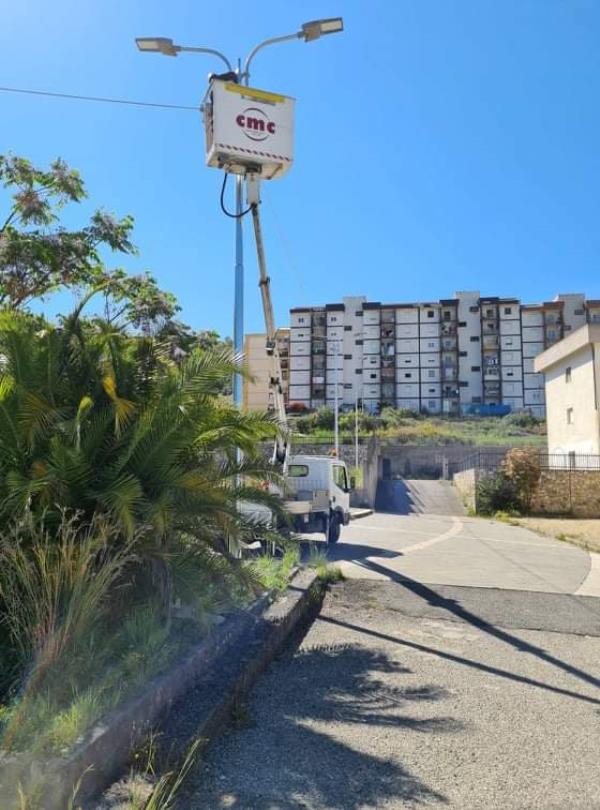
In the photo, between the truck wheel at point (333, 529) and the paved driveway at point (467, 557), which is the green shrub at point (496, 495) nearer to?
the paved driveway at point (467, 557)

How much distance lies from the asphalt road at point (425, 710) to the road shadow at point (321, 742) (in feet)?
0.04

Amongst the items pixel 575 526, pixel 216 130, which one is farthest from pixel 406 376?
pixel 216 130

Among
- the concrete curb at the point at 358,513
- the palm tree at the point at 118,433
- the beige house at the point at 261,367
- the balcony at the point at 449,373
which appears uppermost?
the balcony at the point at 449,373

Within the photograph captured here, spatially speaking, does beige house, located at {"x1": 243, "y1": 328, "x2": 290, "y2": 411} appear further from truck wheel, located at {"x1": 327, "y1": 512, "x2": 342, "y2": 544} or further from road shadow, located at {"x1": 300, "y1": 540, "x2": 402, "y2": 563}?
truck wheel, located at {"x1": 327, "y1": 512, "x2": 342, "y2": 544}

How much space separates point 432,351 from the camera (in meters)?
101

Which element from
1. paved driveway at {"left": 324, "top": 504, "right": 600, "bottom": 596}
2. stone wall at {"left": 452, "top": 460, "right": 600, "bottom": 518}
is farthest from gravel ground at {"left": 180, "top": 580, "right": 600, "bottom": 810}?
stone wall at {"left": 452, "top": 460, "right": 600, "bottom": 518}

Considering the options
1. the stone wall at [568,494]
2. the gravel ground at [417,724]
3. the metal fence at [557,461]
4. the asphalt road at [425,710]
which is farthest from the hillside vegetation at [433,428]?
the gravel ground at [417,724]

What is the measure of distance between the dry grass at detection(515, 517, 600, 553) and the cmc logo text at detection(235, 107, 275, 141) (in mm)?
12526

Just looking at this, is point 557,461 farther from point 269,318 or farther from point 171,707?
point 171,707

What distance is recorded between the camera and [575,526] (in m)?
22.1

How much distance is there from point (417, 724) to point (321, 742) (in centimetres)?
79

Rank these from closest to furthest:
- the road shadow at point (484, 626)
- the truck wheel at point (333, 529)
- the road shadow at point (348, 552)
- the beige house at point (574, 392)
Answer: the road shadow at point (484, 626)
the road shadow at point (348, 552)
the truck wheel at point (333, 529)
the beige house at point (574, 392)

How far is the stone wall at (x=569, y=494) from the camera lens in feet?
86.5

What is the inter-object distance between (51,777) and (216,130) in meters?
7.87
